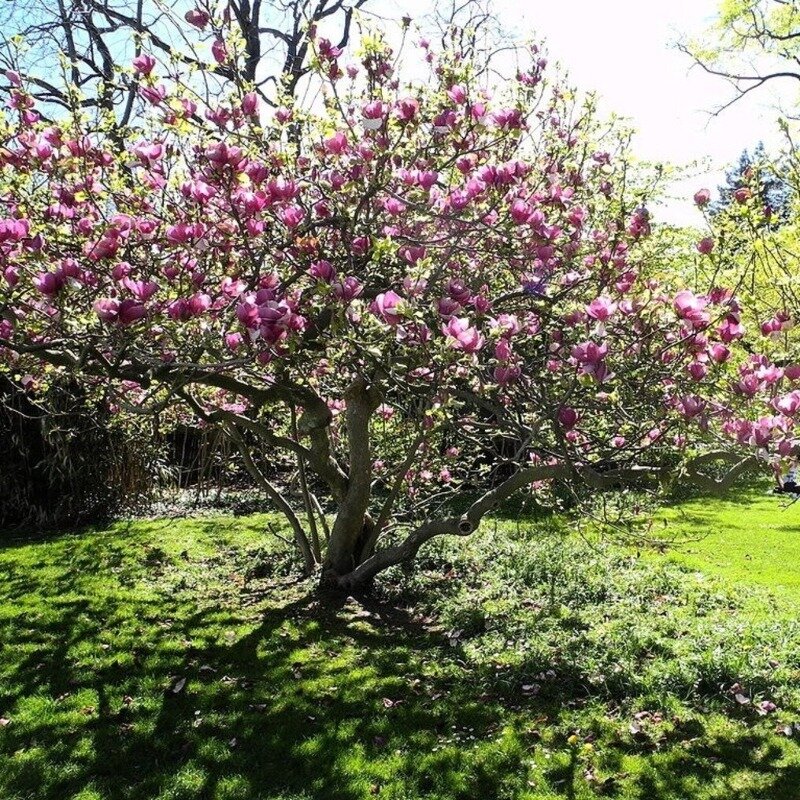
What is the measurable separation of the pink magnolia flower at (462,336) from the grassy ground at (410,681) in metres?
2.10

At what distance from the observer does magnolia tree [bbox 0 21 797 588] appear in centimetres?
339

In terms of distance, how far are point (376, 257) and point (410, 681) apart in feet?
9.37

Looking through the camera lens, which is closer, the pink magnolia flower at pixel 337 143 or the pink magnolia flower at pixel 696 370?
the pink magnolia flower at pixel 337 143

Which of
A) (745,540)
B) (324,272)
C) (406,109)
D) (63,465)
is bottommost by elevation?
(745,540)

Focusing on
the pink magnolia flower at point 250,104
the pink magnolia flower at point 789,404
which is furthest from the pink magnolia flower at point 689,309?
the pink magnolia flower at point 250,104

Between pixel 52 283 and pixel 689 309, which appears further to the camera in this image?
pixel 689 309

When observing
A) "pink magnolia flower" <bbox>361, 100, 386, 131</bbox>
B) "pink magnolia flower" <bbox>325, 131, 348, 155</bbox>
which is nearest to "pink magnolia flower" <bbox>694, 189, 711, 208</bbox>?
"pink magnolia flower" <bbox>361, 100, 386, 131</bbox>

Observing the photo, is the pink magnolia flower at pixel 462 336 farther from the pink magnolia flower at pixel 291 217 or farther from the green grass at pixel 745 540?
the green grass at pixel 745 540

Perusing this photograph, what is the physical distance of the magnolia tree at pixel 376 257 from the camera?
3393 mm

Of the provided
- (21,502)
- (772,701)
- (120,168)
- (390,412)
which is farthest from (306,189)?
(21,502)

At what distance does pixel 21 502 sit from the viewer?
31.9 ft

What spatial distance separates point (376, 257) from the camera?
3.34 meters

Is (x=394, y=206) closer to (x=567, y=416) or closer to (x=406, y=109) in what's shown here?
(x=406, y=109)

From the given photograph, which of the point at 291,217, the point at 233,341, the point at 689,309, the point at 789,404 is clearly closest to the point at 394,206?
the point at 291,217
